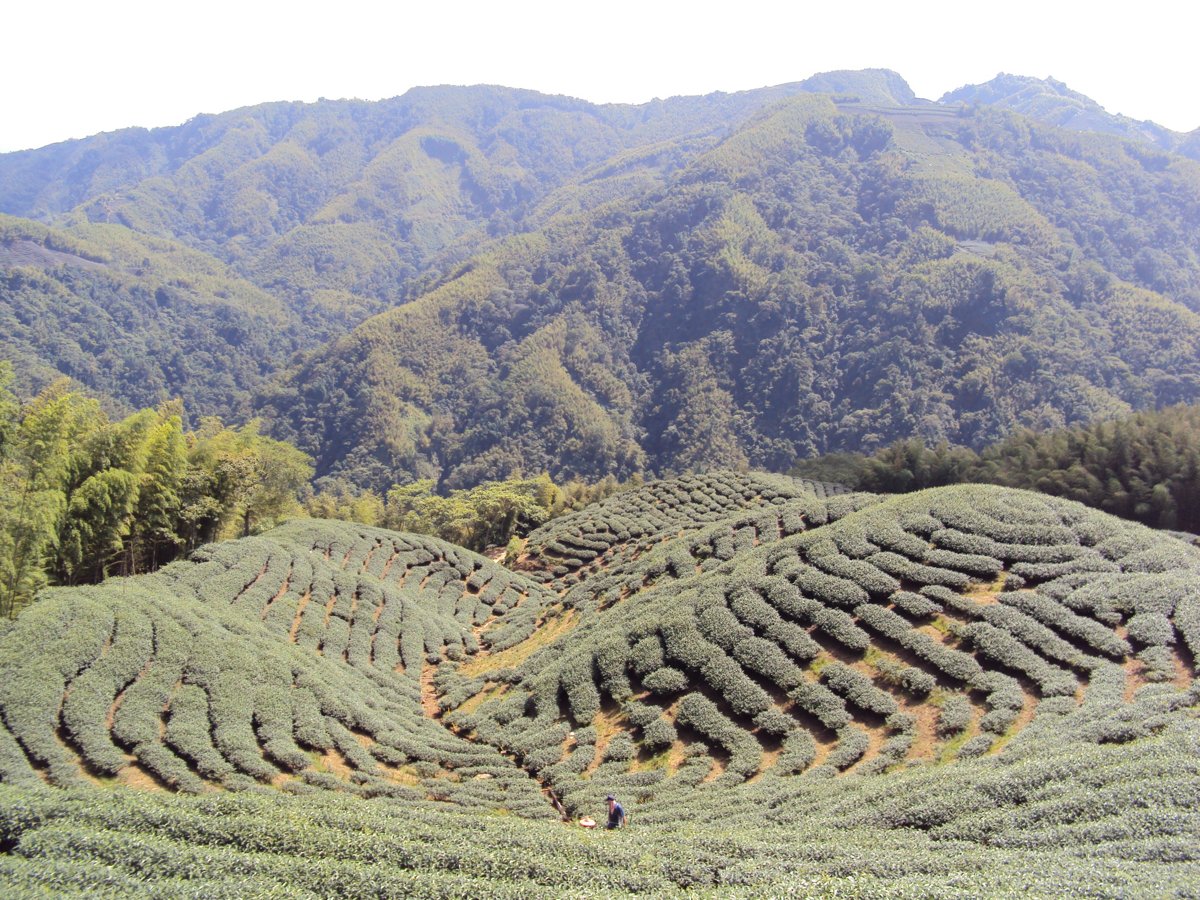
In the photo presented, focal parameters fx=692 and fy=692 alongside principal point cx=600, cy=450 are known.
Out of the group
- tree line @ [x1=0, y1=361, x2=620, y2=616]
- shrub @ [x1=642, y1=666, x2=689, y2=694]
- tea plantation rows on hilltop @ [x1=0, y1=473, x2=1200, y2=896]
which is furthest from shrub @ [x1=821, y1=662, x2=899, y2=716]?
tree line @ [x1=0, y1=361, x2=620, y2=616]

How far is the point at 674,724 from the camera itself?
21422mm

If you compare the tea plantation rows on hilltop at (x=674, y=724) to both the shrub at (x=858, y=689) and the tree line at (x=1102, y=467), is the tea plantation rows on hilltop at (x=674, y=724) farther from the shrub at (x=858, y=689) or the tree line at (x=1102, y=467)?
the tree line at (x=1102, y=467)

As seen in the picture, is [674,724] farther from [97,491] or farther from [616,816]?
[97,491]

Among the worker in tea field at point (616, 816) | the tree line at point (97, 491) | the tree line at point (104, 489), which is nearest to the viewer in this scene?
the worker in tea field at point (616, 816)

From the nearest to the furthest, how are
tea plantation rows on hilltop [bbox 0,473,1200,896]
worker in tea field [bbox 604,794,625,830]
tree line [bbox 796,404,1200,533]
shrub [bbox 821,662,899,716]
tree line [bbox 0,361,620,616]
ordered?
tea plantation rows on hilltop [bbox 0,473,1200,896], worker in tea field [bbox 604,794,625,830], shrub [bbox 821,662,899,716], tree line [bbox 0,361,620,616], tree line [bbox 796,404,1200,533]

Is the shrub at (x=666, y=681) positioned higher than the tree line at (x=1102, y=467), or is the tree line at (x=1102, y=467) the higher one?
the shrub at (x=666, y=681)

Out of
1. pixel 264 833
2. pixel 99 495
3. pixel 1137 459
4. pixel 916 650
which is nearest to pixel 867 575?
pixel 916 650

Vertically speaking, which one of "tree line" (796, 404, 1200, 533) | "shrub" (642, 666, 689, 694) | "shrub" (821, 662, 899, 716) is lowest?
"tree line" (796, 404, 1200, 533)

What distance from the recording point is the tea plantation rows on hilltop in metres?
12.1

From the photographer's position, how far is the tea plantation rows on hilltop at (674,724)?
39.6ft

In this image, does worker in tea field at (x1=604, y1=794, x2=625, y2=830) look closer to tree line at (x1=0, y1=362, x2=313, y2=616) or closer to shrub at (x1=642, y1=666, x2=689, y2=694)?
shrub at (x1=642, y1=666, x2=689, y2=694)

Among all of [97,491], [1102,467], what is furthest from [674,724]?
[1102,467]

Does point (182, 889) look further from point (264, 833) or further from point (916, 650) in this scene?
point (916, 650)

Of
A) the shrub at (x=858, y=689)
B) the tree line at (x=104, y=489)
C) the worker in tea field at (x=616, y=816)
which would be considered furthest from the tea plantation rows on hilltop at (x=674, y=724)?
the tree line at (x=104, y=489)
